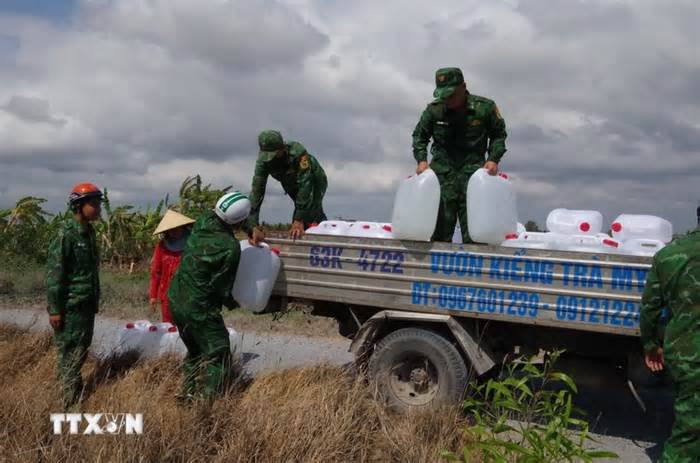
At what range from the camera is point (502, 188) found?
4.77m

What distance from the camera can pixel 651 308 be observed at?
11.1 ft

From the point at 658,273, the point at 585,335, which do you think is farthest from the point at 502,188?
the point at 658,273

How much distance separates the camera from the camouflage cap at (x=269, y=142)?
603 cm

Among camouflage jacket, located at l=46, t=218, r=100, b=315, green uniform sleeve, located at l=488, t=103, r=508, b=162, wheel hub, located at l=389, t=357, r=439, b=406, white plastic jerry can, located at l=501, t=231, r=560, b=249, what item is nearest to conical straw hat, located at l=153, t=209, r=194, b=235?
camouflage jacket, located at l=46, t=218, r=100, b=315

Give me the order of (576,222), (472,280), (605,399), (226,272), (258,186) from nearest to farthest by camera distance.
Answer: (472,280), (226,272), (576,222), (605,399), (258,186)

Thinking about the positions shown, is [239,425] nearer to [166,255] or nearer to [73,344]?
[73,344]

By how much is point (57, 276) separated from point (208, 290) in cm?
105

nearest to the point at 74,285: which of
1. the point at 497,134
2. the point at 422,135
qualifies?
the point at 422,135

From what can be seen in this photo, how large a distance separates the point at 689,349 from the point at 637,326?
693 millimetres

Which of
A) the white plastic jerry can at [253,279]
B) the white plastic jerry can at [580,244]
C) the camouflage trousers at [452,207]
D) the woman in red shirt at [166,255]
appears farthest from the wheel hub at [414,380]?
the woman in red shirt at [166,255]

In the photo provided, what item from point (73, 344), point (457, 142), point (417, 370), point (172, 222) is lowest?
point (417, 370)

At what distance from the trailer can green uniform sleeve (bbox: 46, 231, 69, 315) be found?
5.12 ft

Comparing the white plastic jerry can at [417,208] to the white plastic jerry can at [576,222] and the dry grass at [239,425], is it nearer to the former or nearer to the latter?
the dry grass at [239,425]

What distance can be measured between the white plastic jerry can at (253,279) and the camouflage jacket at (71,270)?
1058 mm
